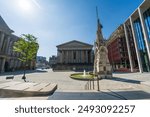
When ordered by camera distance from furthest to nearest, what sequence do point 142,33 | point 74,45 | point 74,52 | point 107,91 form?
1. point 74,52
2. point 74,45
3. point 142,33
4. point 107,91

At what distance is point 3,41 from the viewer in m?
48.2

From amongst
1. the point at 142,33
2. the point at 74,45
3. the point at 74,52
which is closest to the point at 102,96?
the point at 142,33

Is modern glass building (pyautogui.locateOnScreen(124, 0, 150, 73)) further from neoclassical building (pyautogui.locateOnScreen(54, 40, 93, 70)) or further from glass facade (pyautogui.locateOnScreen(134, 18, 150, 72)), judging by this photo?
neoclassical building (pyautogui.locateOnScreen(54, 40, 93, 70))

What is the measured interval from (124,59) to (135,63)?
1022 centimetres

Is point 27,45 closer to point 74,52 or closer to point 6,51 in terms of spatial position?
point 6,51

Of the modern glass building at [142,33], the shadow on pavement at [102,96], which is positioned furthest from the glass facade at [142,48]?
the shadow on pavement at [102,96]

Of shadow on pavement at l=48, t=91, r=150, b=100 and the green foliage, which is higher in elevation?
the green foliage

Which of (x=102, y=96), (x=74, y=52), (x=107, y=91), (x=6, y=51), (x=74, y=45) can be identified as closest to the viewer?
(x=102, y=96)

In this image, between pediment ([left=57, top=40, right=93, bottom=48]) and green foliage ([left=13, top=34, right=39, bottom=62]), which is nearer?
green foliage ([left=13, top=34, right=39, bottom=62])

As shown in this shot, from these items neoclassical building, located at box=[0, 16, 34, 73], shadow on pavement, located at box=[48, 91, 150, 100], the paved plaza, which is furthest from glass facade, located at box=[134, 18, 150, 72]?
neoclassical building, located at box=[0, 16, 34, 73]

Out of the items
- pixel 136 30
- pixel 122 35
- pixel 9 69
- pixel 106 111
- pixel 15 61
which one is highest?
pixel 122 35

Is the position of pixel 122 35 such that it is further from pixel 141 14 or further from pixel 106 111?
pixel 106 111

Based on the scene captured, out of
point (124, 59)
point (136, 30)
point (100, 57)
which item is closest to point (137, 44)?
point (136, 30)

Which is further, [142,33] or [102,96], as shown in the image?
[142,33]
